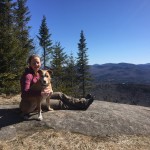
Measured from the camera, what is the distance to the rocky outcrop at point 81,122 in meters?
7.46

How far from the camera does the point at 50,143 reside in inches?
259

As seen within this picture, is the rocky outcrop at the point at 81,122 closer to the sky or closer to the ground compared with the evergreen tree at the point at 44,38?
closer to the ground

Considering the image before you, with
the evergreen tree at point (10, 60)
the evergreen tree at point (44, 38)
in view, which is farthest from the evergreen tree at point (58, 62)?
the evergreen tree at point (10, 60)

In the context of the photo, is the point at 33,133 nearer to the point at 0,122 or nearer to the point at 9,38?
the point at 0,122

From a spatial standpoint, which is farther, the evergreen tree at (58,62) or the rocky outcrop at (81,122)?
the evergreen tree at (58,62)

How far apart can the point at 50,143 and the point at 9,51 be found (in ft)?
33.0

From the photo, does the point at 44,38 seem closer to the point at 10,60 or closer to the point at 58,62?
the point at 58,62

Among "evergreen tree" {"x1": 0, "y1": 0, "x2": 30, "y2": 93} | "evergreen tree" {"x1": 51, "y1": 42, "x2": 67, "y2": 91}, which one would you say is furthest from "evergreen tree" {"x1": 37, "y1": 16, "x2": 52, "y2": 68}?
"evergreen tree" {"x1": 0, "y1": 0, "x2": 30, "y2": 93}

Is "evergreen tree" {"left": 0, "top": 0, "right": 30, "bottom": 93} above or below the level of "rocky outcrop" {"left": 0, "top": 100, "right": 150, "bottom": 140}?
above

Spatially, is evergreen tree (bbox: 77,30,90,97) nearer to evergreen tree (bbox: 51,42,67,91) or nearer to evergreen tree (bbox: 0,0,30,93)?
evergreen tree (bbox: 51,42,67,91)

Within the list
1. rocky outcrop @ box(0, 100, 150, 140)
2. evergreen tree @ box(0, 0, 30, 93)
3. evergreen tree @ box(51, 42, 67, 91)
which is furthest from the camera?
evergreen tree @ box(51, 42, 67, 91)

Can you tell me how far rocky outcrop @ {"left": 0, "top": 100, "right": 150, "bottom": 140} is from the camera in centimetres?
746

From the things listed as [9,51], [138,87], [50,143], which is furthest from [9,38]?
[138,87]

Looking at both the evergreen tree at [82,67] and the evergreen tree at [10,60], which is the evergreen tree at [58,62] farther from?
the evergreen tree at [10,60]
